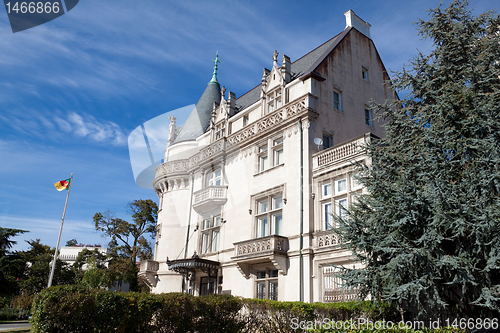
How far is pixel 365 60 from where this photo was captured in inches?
1117

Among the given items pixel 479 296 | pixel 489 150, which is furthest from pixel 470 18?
pixel 479 296

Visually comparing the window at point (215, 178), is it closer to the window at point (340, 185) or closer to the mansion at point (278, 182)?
the mansion at point (278, 182)

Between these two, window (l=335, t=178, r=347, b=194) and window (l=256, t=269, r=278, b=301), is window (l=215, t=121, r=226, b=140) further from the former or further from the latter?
window (l=335, t=178, r=347, b=194)

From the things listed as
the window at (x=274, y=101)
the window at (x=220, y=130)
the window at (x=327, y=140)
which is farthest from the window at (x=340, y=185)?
the window at (x=220, y=130)

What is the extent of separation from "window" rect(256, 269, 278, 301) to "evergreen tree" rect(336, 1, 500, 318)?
26.4ft

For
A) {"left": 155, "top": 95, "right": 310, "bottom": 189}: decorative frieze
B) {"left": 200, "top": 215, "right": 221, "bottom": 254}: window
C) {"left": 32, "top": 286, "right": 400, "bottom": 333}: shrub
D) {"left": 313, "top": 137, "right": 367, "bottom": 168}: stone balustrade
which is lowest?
{"left": 32, "top": 286, "right": 400, "bottom": 333}: shrub

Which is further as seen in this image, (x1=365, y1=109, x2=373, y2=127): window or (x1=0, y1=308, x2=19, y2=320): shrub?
(x1=0, y1=308, x2=19, y2=320): shrub

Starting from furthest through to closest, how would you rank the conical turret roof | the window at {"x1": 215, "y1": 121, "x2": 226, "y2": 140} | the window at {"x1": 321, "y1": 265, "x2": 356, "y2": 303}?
the conical turret roof, the window at {"x1": 215, "y1": 121, "x2": 226, "y2": 140}, the window at {"x1": 321, "y1": 265, "x2": 356, "y2": 303}

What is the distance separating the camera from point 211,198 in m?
27.3

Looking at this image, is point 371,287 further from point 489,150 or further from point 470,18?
point 470,18

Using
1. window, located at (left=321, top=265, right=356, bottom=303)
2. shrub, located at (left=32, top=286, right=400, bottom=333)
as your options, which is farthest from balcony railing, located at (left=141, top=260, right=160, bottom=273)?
shrub, located at (left=32, top=286, right=400, bottom=333)

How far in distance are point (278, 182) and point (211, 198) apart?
6.08 m

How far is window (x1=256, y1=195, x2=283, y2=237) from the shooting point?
22953mm

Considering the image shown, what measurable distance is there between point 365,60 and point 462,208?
743 inches
